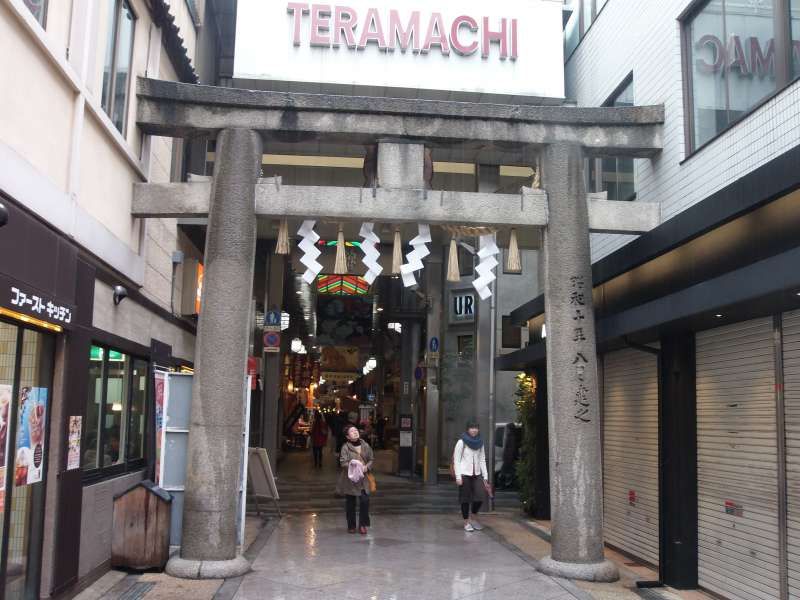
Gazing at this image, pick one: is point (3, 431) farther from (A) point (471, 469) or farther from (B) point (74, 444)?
(A) point (471, 469)

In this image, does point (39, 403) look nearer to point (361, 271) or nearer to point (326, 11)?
point (326, 11)

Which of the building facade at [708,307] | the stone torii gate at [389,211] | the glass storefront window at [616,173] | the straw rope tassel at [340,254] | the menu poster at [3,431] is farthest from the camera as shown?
the glass storefront window at [616,173]

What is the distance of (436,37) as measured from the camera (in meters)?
13.3

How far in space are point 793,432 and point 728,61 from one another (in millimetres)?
4505

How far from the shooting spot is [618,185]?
519 inches

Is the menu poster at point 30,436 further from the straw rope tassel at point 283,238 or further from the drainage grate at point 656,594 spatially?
the drainage grate at point 656,594

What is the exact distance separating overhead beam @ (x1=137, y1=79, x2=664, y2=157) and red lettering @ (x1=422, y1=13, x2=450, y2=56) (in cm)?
272

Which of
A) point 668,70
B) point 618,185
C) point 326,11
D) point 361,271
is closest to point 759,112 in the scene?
point 668,70

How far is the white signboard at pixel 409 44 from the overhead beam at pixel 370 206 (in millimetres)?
3220

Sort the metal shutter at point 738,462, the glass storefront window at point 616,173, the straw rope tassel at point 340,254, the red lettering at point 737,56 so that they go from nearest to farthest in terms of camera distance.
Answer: the metal shutter at point 738,462
the red lettering at point 737,56
the straw rope tassel at point 340,254
the glass storefront window at point 616,173

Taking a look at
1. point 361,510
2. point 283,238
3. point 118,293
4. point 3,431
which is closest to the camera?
point 3,431

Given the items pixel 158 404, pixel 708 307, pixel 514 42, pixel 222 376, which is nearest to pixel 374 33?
pixel 514 42

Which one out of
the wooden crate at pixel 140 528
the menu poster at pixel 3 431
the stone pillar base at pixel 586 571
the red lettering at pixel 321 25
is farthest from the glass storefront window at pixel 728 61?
the wooden crate at pixel 140 528

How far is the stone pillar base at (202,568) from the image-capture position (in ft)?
31.2
